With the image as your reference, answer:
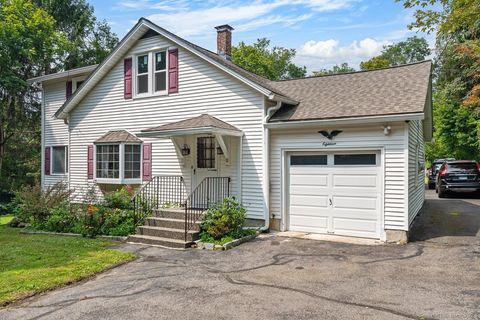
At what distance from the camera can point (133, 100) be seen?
12938 mm

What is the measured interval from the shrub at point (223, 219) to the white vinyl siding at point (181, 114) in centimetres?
96

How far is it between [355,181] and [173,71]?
664 cm

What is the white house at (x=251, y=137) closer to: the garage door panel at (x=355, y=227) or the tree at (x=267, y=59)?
the garage door panel at (x=355, y=227)

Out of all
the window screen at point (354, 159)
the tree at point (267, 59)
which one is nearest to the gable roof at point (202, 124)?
the window screen at point (354, 159)

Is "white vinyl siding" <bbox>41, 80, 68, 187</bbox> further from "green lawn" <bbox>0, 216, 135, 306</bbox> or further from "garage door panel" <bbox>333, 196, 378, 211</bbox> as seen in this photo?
"garage door panel" <bbox>333, 196, 378, 211</bbox>

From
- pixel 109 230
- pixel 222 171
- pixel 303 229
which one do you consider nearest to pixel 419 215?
pixel 303 229

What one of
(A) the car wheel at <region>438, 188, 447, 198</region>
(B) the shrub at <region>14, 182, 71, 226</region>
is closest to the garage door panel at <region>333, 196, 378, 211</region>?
(B) the shrub at <region>14, 182, 71, 226</region>

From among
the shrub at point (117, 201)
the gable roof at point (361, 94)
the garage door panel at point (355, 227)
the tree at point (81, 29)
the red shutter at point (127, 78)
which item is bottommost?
the garage door panel at point (355, 227)

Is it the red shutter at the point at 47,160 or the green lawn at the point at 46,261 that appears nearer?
the green lawn at the point at 46,261

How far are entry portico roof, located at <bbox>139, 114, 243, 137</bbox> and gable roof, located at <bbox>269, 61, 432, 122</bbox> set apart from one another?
1.24m

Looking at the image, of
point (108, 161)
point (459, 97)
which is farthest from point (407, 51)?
point (108, 161)

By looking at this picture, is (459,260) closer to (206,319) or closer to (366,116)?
(366,116)

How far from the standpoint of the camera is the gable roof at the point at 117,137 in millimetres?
12625

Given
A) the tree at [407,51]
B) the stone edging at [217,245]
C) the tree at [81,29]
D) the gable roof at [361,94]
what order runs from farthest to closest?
the tree at [407,51] → the tree at [81,29] → the gable roof at [361,94] → the stone edging at [217,245]
